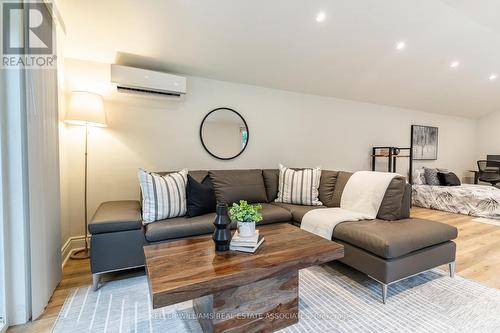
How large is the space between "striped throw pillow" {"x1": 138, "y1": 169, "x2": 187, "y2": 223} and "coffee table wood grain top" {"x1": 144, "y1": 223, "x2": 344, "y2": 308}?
69 cm

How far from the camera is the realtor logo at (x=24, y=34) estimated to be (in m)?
1.42

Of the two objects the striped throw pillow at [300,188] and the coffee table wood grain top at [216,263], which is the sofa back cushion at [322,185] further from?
the coffee table wood grain top at [216,263]

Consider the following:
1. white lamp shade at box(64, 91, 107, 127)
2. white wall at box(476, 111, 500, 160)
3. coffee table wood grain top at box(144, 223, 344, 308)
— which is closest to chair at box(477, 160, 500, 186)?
white wall at box(476, 111, 500, 160)

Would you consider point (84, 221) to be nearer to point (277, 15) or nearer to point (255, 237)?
point (255, 237)

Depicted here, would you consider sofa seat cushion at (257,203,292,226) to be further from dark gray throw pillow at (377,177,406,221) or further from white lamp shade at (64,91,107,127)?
white lamp shade at (64,91,107,127)

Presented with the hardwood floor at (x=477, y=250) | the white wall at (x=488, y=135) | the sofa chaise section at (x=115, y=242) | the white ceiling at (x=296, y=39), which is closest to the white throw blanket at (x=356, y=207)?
the hardwood floor at (x=477, y=250)

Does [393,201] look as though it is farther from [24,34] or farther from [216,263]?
[24,34]

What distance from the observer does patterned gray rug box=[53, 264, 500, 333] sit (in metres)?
1.50

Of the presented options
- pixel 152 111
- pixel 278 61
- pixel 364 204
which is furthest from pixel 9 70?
pixel 364 204

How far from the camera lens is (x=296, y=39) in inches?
111

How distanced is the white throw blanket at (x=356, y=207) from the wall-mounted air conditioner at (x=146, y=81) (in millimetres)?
2163

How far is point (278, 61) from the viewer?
3160mm

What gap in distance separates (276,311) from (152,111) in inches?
102

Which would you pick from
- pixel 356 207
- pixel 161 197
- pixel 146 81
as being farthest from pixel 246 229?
pixel 146 81
